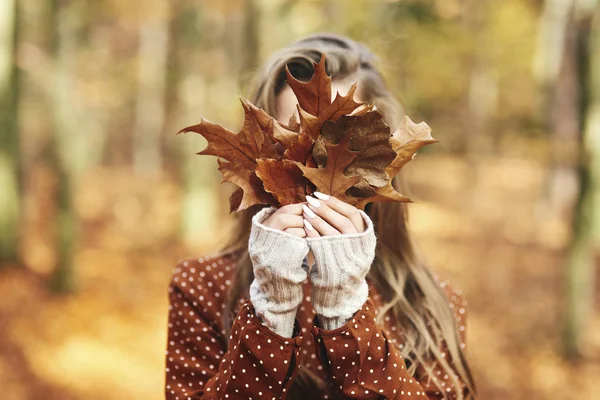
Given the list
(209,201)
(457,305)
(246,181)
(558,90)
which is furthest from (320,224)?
(558,90)

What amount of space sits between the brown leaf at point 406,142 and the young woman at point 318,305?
153 millimetres

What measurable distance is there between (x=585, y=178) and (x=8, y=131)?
842 cm

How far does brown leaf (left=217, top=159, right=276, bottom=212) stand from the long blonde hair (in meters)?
0.46

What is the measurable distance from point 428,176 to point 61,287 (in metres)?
20.8

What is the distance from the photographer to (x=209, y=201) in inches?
527

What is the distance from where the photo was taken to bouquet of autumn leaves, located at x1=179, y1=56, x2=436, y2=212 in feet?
4.54

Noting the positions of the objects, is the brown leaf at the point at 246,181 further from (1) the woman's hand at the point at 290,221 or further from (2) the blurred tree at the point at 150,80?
(2) the blurred tree at the point at 150,80

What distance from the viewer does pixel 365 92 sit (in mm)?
1996

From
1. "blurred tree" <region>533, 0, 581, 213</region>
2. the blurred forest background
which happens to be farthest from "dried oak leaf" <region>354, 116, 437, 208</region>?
"blurred tree" <region>533, 0, 581, 213</region>

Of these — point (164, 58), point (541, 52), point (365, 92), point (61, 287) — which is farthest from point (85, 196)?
point (365, 92)

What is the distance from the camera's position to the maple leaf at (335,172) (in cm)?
137

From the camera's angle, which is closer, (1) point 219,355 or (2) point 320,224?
(2) point 320,224

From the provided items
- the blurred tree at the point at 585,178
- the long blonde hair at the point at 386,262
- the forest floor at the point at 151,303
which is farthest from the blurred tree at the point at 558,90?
the long blonde hair at the point at 386,262

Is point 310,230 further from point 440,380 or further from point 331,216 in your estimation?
point 440,380
